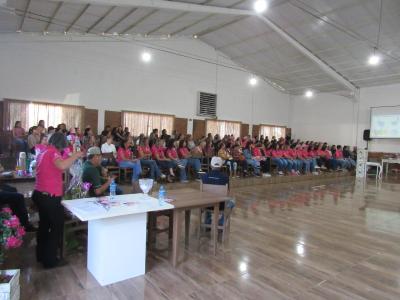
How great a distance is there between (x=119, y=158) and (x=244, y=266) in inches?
164

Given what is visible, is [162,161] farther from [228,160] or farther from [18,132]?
[18,132]

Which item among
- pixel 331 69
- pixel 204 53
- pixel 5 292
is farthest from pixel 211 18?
pixel 5 292

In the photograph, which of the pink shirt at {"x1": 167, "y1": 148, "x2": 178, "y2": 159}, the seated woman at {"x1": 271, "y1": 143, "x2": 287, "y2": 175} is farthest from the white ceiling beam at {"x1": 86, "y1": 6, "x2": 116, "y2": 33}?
the seated woman at {"x1": 271, "y1": 143, "x2": 287, "y2": 175}

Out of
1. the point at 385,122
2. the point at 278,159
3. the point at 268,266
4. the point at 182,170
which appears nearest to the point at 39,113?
the point at 182,170

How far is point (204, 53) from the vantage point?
10.6 metres

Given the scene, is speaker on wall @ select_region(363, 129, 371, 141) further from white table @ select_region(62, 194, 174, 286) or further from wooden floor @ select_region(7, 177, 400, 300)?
white table @ select_region(62, 194, 174, 286)

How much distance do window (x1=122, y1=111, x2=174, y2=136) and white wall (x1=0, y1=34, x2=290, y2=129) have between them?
0.20m

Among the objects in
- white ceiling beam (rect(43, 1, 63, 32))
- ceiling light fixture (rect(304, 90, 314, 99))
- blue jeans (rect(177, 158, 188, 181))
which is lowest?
blue jeans (rect(177, 158, 188, 181))

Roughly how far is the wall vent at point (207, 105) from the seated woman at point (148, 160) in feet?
13.4

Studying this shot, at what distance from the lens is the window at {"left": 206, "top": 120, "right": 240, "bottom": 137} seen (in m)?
11.1

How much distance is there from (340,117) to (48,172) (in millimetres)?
12425

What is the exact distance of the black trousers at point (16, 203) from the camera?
287 cm

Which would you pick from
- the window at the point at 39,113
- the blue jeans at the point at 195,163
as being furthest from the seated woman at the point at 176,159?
the window at the point at 39,113

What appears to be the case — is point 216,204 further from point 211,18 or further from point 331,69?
point 331,69
